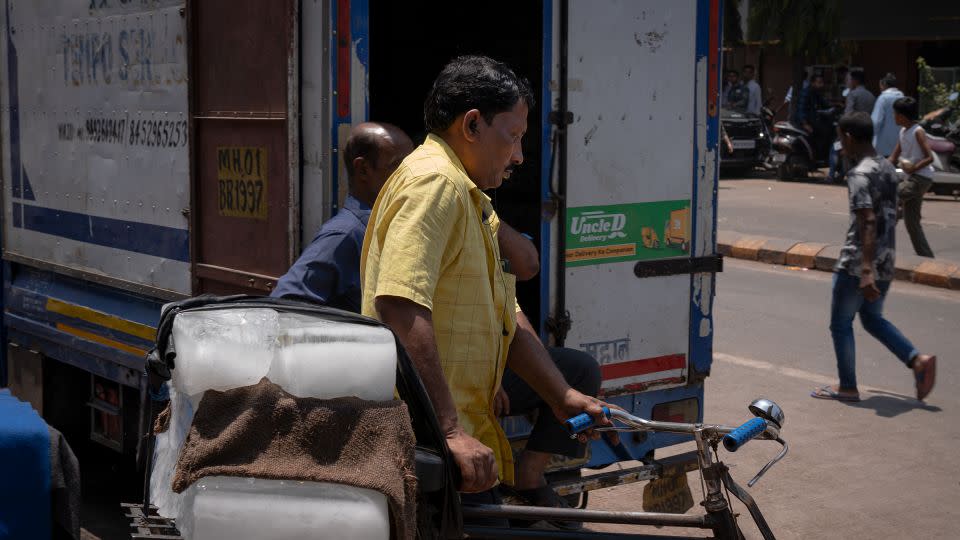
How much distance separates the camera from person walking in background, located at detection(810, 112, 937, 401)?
23.0 feet

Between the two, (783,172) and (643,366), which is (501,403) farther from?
(783,172)

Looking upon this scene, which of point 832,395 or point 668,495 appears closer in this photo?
point 668,495

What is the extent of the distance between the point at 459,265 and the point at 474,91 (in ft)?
1.46

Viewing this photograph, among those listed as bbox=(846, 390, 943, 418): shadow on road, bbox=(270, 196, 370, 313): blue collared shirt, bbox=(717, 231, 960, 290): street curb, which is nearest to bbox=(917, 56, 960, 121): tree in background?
bbox=(717, 231, 960, 290): street curb

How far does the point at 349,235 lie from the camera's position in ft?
11.7

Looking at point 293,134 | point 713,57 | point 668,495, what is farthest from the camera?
point 713,57

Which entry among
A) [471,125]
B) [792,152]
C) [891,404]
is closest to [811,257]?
[891,404]

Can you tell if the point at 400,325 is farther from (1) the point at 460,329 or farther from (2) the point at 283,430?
(2) the point at 283,430

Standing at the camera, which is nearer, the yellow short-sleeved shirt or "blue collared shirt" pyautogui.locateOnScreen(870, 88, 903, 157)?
the yellow short-sleeved shirt

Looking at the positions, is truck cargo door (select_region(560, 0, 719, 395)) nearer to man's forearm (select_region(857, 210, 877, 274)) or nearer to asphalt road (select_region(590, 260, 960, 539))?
asphalt road (select_region(590, 260, 960, 539))

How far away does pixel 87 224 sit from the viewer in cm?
509

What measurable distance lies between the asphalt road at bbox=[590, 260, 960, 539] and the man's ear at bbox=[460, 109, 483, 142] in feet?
8.60

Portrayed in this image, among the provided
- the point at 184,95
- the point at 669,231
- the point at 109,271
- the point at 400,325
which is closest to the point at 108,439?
the point at 109,271

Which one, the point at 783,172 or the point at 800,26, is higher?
the point at 800,26
